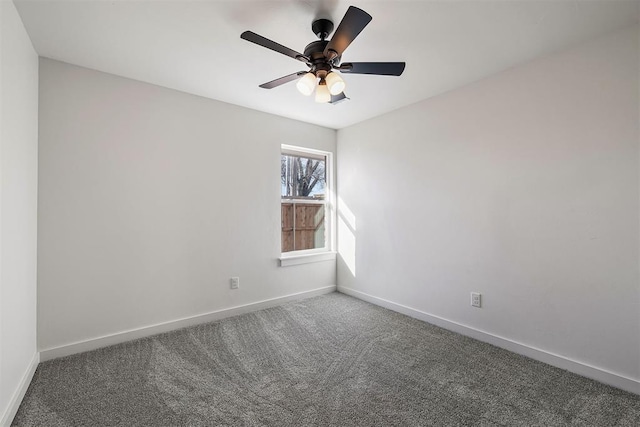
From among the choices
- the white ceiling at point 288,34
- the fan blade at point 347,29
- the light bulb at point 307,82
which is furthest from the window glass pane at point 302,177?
the fan blade at point 347,29

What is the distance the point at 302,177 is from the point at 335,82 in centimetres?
227

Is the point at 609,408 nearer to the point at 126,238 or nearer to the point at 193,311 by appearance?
the point at 193,311

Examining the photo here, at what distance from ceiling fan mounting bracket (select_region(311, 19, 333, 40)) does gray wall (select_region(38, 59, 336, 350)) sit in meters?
1.69

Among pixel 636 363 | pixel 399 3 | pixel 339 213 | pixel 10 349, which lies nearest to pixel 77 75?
pixel 10 349

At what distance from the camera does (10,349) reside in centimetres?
165

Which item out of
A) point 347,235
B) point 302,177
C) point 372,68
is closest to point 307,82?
point 372,68

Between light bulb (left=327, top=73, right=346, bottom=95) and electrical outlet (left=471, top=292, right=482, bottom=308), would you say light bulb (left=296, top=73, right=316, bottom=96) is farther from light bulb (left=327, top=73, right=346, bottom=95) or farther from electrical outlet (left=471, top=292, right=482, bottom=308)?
electrical outlet (left=471, top=292, right=482, bottom=308)

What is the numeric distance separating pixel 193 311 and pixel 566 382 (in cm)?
319

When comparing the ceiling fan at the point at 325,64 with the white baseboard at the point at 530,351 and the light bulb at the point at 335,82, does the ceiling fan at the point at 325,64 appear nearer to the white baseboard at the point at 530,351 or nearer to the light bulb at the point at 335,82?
the light bulb at the point at 335,82

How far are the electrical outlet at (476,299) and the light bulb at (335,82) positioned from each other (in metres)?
2.21

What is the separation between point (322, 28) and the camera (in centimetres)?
183

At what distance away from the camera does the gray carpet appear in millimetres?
1678

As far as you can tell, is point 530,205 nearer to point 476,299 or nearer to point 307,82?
point 476,299

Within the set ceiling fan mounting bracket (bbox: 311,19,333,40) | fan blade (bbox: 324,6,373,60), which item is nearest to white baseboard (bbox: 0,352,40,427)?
fan blade (bbox: 324,6,373,60)
